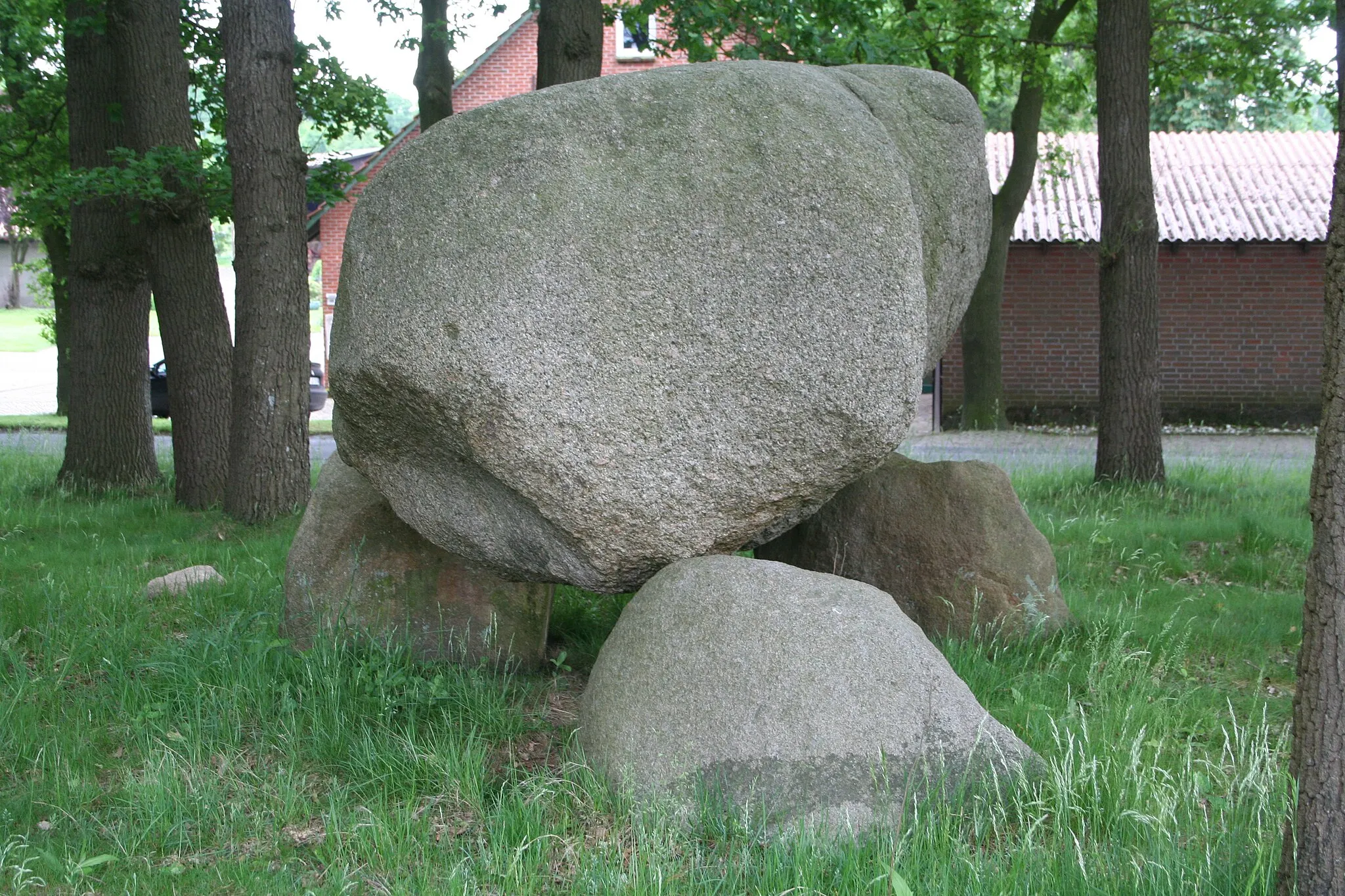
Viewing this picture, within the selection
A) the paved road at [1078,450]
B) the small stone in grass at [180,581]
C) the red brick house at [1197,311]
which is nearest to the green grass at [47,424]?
the paved road at [1078,450]

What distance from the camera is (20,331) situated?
48.0 metres

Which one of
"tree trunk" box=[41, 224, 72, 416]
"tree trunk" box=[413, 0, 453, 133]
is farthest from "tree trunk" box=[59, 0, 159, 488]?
"tree trunk" box=[41, 224, 72, 416]

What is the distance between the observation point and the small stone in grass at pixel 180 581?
6.09 meters

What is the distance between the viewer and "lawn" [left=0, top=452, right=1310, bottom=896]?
3.26 metres

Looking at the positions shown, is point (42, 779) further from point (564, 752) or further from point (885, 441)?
point (885, 441)

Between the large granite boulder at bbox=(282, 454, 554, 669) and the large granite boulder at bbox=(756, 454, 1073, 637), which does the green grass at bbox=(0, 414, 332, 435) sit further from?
the large granite boulder at bbox=(756, 454, 1073, 637)

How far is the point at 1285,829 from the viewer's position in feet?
9.62

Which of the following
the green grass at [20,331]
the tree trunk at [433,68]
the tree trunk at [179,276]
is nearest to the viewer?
the tree trunk at [179,276]

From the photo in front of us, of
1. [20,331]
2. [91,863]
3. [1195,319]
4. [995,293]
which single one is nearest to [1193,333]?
[1195,319]

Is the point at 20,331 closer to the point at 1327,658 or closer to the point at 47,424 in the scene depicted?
the point at 47,424

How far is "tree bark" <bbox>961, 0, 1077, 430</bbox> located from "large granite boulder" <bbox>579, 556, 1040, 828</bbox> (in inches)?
475

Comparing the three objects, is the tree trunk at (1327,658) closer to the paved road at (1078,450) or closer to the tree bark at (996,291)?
the paved road at (1078,450)

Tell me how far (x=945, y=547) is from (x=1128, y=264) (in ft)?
16.2

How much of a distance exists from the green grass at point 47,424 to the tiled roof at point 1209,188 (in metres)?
11.6
